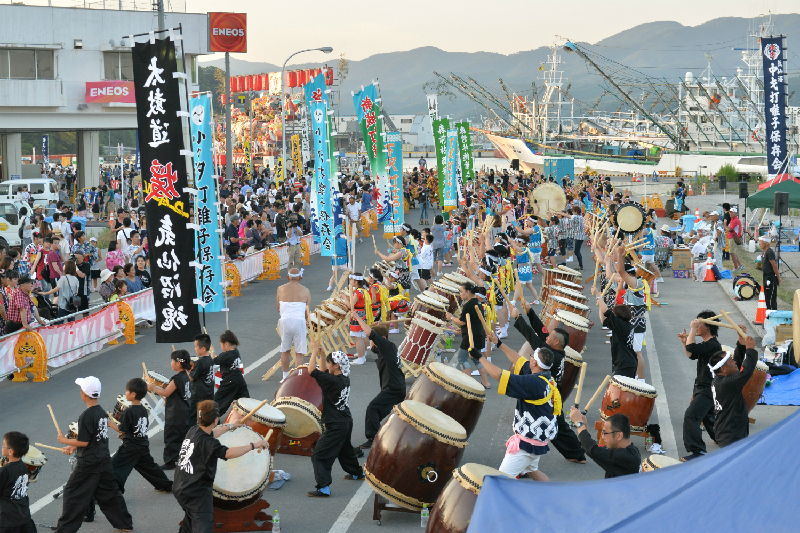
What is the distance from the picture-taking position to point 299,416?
9.05 metres

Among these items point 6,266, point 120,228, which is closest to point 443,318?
point 6,266

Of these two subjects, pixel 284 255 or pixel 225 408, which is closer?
pixel 225 408

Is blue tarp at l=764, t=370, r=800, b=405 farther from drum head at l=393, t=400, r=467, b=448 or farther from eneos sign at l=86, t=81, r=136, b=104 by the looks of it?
eneos sign at l=86, t=81, r=136, b=104

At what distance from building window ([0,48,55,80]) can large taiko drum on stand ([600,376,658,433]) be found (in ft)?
118

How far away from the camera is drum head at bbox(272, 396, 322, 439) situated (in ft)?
29.6

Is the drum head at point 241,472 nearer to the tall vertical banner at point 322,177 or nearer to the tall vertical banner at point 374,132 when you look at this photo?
the tall vertical banner at point 322,177

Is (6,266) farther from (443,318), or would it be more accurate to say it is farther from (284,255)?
(284,255)

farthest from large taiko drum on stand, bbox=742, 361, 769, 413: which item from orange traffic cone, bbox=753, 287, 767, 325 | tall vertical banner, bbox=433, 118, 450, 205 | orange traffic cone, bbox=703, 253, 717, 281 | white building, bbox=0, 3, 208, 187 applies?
white building, bbox=0, 3, 208, 187

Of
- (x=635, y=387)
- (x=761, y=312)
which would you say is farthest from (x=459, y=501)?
(x=761, y=312)

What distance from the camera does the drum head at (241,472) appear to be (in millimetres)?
7133

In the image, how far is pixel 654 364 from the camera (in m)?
13.1

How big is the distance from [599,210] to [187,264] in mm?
17399

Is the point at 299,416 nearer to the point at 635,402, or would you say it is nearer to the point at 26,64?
the point at 635,402

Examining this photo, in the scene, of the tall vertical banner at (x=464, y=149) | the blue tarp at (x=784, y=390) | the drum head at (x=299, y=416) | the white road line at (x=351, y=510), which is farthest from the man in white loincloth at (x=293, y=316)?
the tall vertical banner at (x=464, y=149)
